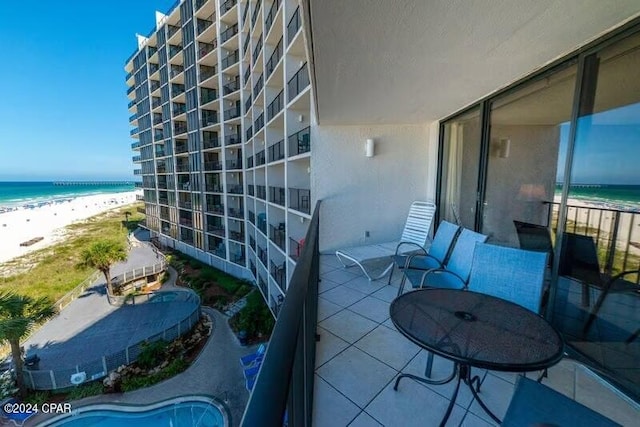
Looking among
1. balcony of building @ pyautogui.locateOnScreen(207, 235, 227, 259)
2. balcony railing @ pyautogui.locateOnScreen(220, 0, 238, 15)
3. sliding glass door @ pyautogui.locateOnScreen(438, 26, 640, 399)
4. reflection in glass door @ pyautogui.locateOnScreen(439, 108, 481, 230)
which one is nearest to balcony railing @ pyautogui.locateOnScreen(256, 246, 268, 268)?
balcony of building @ pyautogui.locateOnScreen(207, 235, 227, 259)

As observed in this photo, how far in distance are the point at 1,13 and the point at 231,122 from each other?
2791 cm

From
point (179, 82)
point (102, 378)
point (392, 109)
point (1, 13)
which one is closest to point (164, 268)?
point (102, 378)

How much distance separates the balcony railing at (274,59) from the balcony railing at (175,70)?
12.2 meters

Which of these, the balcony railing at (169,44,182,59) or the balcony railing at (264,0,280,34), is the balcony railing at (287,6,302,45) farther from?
the balcony railing at (169,44,182,59)

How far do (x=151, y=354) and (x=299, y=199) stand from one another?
7.19 meters

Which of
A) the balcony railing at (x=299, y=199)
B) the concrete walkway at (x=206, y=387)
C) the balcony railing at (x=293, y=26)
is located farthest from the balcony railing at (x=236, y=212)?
the balcony railing at (x=293, y=26)

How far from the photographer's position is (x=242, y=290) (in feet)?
44.0

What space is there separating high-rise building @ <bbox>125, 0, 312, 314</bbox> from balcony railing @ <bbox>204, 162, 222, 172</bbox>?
79mm

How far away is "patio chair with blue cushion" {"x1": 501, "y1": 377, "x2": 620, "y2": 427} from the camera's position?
106cm

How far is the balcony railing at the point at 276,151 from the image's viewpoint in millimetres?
8531

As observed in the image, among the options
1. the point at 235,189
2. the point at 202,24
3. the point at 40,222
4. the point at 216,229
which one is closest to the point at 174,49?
the point at 202,24

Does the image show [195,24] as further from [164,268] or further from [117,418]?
[117,418]

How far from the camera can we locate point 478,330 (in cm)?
142

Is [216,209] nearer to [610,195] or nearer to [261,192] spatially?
[261,192]
